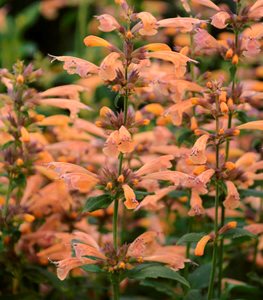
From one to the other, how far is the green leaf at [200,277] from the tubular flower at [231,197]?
43 cm

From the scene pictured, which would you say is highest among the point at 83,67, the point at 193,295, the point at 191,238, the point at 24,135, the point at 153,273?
the point at 83,67

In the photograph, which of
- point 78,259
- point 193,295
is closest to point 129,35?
point 78,259

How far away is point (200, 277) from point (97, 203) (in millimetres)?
665

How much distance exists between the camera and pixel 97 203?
252 cm

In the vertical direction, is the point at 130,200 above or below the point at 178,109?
below

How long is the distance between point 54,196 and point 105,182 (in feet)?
2.14

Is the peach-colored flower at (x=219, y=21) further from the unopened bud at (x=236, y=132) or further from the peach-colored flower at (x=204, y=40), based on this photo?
the unopened bud at (x=236, y=132)

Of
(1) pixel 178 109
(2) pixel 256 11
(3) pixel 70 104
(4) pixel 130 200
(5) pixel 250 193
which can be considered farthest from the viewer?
(3) pixel 70 104

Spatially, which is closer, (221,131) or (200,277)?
(221,131)

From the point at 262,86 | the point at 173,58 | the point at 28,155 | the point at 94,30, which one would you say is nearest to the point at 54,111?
the point at 94,30

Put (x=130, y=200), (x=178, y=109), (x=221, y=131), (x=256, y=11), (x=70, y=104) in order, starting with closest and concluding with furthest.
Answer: (x=130, y=200) → (x=221, y=131) → (x=256, y=11) → (x=178, y=109) → (x=70, y=104)

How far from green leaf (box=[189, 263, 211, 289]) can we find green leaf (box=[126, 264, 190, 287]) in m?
0.39

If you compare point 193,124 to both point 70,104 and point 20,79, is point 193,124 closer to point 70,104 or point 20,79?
point 70,104

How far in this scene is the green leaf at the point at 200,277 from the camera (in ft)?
9.61
